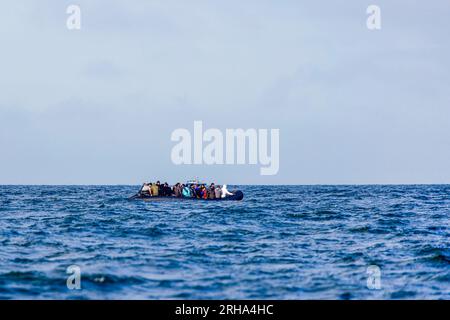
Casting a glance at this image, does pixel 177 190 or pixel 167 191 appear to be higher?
pixel 177 190

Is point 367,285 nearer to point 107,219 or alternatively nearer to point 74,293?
point 74,293

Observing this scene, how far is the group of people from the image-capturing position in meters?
61.1

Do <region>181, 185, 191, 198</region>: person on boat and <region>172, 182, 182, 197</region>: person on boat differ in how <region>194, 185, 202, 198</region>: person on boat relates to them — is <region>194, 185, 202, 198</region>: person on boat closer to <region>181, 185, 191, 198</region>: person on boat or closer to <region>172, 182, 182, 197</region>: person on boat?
<region>181, 185, 191, 198</region>: person on boat

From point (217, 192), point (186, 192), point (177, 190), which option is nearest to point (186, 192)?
point (186, 192)

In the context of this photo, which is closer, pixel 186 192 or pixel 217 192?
pixel 186 192

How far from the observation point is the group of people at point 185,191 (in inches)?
2406

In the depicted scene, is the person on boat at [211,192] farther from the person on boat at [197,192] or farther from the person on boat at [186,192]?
the person on boat at [186,192]

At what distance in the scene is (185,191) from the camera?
6094 centimetres

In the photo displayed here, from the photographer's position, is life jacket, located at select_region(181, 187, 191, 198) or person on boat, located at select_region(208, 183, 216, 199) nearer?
life jacket, located at select_region(181, 187, 191, 198)

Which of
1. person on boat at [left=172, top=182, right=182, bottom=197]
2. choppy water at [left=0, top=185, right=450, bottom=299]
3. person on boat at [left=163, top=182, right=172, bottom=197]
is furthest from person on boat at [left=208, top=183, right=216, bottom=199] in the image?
choppy water at [left=0, top=185, right=450, bottom=299]

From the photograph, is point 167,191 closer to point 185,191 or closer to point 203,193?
point 185,191

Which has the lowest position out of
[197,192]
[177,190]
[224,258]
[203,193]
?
[224,258]

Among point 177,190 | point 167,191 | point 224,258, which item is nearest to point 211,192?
point 177,190

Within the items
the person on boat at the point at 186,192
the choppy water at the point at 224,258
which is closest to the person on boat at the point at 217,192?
the person on boat at the point at 186,192
